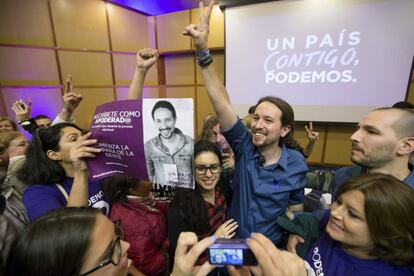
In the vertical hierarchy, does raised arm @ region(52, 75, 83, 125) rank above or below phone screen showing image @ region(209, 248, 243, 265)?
above

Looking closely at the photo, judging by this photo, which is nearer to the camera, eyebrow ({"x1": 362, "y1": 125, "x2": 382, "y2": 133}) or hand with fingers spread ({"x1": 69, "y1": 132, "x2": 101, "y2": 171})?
hand with fingers spread ({"x1": 69, "y1": 132, "x2": 101, "y2": 171})

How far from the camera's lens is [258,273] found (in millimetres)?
606

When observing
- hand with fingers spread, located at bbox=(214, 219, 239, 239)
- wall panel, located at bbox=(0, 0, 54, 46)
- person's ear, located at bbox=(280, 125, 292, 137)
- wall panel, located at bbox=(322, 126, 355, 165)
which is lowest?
wall panel, located at bbox=(322, 126, 355, 165)

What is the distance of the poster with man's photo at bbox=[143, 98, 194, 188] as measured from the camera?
81 cm

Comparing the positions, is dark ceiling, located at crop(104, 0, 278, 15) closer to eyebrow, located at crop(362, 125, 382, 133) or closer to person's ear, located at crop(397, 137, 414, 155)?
eyebrow, located at crop(362, 125, 382, 133)

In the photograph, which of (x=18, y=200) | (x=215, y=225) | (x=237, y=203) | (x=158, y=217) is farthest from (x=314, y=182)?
(x=18, y=200)

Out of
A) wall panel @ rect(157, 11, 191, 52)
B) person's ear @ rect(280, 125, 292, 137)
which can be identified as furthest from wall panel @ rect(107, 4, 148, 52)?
person's ear @ rect(280, 125, 292, 137)

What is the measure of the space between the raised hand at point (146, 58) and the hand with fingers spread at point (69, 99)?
60 centimetres

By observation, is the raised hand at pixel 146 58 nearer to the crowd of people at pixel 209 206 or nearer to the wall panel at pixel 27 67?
the crowd of people at pixel 209 206

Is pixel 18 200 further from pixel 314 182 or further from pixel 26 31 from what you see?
pixel 26 31

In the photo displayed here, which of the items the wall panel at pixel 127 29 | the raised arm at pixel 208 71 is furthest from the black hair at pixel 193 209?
the wall panel at pixel 127 29

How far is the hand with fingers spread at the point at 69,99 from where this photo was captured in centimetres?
157

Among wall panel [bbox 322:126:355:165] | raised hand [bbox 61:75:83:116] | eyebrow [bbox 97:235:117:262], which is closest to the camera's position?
eyebrow [bbox 97:235:117:262]

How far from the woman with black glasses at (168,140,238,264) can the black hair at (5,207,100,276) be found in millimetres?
640
